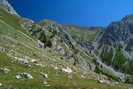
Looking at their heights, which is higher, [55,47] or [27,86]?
[55,47]

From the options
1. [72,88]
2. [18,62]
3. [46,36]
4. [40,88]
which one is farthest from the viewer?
[46,36]

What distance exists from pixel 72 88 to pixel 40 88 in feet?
16.7

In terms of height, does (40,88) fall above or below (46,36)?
below

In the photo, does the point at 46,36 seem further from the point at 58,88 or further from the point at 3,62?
the point at 58,88

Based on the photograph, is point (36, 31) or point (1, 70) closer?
point (1, 70)

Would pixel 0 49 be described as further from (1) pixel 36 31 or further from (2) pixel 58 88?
(1) pixel 36 31

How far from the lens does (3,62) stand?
123ft

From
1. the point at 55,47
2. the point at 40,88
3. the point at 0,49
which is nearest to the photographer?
the point at 40,88

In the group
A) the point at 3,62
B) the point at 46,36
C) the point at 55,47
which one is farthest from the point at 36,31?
the point at 3,62

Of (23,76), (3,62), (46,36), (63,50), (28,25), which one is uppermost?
(28,25)

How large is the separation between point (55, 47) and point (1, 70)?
118960 millimetres

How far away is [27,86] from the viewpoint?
22656mm

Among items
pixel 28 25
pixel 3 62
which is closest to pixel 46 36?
pixel 28 25

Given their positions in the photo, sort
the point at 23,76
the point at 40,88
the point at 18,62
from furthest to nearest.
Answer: the point at 18,62 < the point at 23,76 < the point at 40,88
